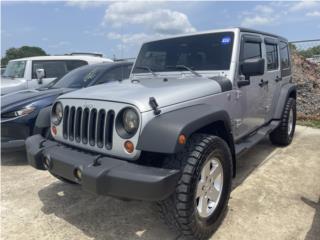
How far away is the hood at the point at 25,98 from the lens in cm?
530

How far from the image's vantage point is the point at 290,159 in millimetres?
5262

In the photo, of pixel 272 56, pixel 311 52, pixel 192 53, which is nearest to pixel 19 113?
pixel 192 53

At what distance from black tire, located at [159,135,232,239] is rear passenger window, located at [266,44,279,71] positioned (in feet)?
8.51

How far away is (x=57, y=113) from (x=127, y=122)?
1.10 metres

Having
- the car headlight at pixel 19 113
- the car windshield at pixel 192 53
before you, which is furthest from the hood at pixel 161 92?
the car headlight at pixel 19 113

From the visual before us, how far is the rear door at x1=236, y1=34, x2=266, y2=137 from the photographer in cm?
421

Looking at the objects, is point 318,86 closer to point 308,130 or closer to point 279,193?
point 308,130

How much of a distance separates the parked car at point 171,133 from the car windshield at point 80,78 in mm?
2126

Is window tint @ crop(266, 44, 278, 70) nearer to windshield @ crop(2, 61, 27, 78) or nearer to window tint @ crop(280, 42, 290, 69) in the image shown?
window tint @ crop(280, 42, 290, 69)

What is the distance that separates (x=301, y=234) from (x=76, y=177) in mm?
2093

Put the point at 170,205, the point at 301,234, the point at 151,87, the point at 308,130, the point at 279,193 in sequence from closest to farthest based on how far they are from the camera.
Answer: the point at 170,205
the point at 301,234
the point at 151,87
the point at 279,193
the point at 308,130

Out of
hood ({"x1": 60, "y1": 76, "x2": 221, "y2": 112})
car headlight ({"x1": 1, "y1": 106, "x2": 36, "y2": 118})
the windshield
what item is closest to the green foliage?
the windshield

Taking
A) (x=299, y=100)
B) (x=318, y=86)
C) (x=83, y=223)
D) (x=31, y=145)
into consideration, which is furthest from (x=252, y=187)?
(x=318, y=86)

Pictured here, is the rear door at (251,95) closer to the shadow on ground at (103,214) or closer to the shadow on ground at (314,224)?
the shadow on ground at (103,214)
